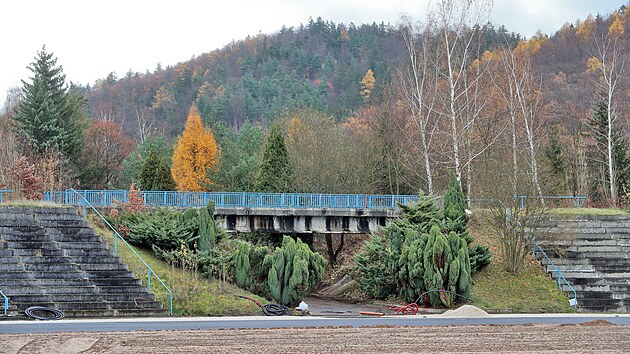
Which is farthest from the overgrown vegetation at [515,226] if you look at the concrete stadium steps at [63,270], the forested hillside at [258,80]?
the forested hillside at [258,80]

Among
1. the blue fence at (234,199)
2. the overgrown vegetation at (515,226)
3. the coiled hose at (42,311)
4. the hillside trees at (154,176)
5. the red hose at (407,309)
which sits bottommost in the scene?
the red hose at (407,309)

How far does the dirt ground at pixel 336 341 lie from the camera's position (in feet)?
59.5

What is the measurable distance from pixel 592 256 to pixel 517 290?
14.8 feet

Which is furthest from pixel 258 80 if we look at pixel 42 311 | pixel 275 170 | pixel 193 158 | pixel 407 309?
pixel 42 311

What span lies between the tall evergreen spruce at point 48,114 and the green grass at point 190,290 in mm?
27410

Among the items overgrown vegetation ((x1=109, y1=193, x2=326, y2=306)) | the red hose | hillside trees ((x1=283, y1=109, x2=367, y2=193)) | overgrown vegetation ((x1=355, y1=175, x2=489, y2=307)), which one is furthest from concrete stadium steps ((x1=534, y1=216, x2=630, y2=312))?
hillside trees ((x1=283, y1=109, x2=367, y2=193))

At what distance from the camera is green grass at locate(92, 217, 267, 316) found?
92.0 feet

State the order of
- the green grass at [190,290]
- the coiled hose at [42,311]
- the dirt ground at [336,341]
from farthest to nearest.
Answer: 1. the green grass at [190,290]
2. the coiled hose at [42,311]
3. the dirt ground at [336,341]

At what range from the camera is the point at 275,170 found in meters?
47.0

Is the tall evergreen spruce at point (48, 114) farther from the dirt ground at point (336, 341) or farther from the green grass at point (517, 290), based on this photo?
the dirt ground at point (336, 341)

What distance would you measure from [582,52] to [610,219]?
9027cm

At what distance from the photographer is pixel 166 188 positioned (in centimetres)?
4950

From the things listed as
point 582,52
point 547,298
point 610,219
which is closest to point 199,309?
point 547,298

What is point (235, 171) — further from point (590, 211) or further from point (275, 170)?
point (590, 211)
